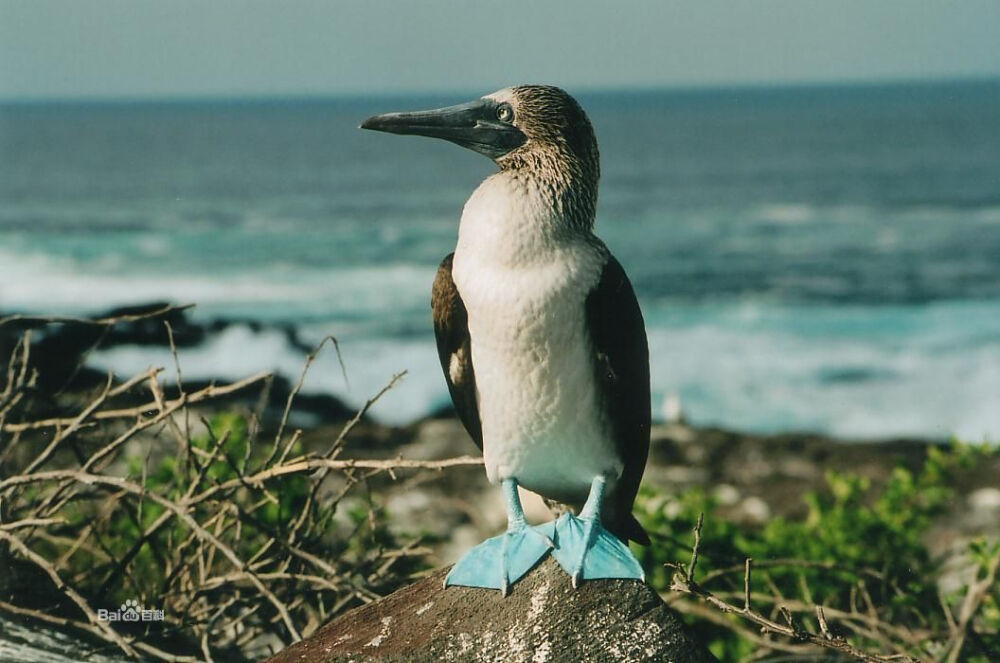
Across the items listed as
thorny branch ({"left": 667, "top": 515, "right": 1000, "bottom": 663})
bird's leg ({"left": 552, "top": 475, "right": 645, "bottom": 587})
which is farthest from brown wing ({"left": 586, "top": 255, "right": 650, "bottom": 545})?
thorny branch ({"left": 667, "top": 515, "right": 1000, "bottom": 663})

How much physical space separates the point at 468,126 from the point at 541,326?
61 centimetres

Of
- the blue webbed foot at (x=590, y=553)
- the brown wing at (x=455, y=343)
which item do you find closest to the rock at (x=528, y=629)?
the blue webbed foot at (x=590, y=553)

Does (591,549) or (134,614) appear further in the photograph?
(134,614)

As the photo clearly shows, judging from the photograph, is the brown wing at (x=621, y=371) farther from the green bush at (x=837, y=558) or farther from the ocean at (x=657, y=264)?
the ocean at (x=657, y=264)

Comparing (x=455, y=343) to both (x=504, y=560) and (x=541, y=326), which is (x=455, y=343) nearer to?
(x=541, y=326)

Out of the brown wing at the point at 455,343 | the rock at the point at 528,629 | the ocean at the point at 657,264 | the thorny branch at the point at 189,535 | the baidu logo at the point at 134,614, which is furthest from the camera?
the ocean at the point at 657,264

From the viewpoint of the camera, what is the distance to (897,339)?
16969 mm

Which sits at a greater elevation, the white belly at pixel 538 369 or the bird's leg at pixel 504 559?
the white belly at pixel 538 369

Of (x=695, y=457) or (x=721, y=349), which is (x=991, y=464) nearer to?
(x=695, y=457)

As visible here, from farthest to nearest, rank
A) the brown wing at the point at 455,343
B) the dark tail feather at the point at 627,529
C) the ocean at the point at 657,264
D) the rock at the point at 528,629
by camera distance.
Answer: the ocean at the point at 657,264 < the dark tail feather at the point at 627,529 < the brown wing at the point at 455,343 < the rock at the point at 528,629

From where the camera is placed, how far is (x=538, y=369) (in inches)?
125

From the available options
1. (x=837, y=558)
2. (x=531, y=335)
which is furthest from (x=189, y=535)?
(x=837, y=558)

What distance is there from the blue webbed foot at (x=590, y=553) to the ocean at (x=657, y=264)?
70.1 inches

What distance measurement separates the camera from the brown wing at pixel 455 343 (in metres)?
3.39
